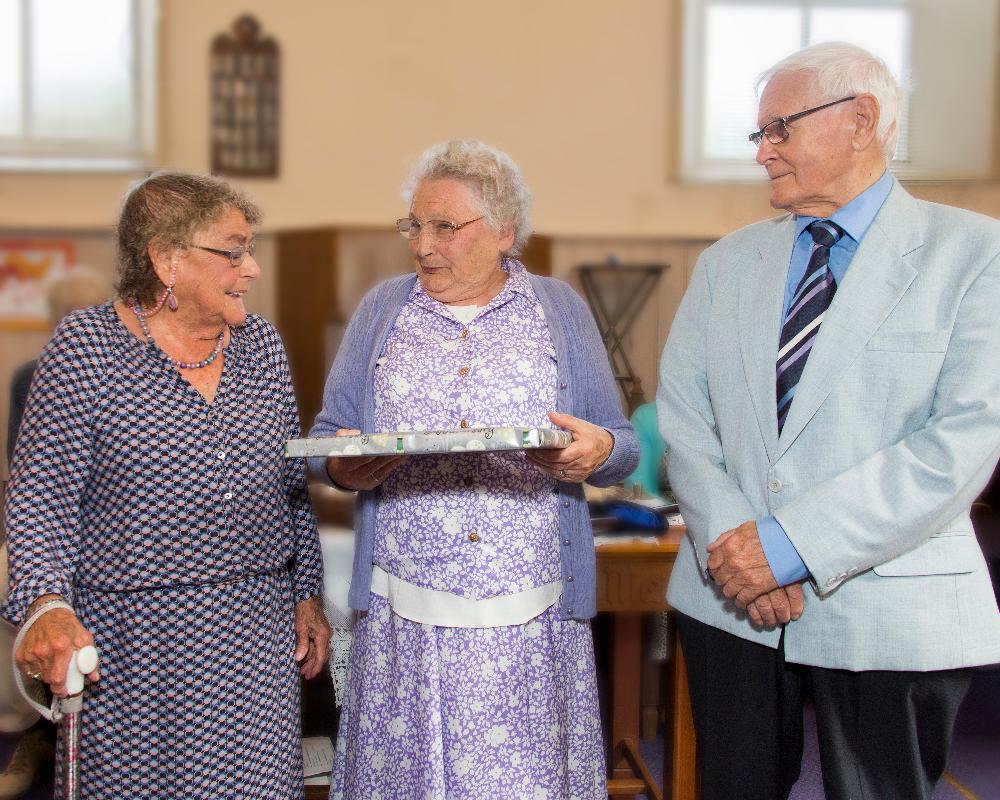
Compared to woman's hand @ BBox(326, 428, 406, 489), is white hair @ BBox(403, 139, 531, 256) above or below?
above

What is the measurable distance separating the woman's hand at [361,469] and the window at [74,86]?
257cm

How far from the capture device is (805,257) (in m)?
1.52

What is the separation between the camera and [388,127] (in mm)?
3801

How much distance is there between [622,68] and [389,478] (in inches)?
95.8

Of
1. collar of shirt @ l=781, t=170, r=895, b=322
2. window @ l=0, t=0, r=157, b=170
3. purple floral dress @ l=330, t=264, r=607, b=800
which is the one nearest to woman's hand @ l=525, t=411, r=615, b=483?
purple floral dress @ l=330, t=264, r=607, b=800

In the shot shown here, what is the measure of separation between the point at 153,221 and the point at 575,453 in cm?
73

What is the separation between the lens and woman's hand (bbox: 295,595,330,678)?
172cm

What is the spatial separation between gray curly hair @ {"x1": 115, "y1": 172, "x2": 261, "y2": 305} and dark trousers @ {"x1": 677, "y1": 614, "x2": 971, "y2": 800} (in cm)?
99

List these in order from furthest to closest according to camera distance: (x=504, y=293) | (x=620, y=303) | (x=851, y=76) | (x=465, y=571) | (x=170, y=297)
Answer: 1. (x=620, y=303)
2. (x=504, y=293)
3. (x=465, y=571)
4. (x=170, y=297)
5. (x=851, y=76)

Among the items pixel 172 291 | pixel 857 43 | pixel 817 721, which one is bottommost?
pixel 817 721

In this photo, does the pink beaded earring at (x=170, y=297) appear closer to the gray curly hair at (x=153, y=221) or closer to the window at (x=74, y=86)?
the gray curly hair at (x=153, y=221)

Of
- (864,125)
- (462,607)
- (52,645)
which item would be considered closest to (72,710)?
(52,645)

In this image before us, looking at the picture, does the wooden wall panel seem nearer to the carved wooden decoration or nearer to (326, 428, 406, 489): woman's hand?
the carved wooden decoration

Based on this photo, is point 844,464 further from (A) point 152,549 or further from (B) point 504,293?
(A) point 152,549
